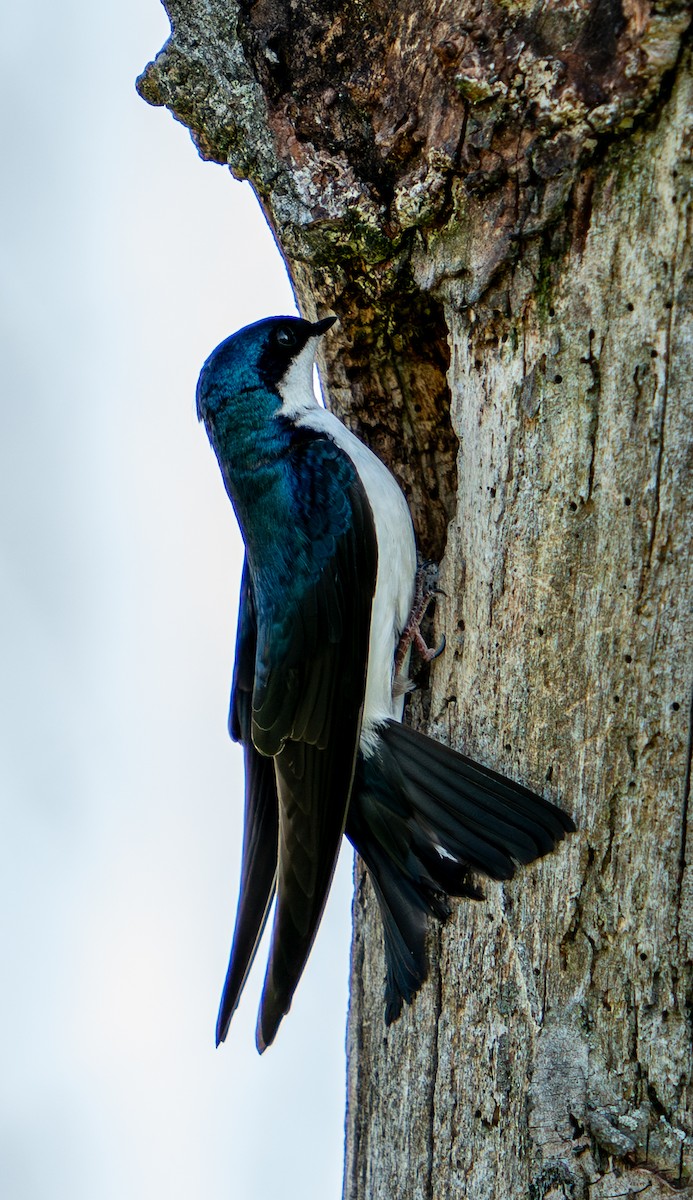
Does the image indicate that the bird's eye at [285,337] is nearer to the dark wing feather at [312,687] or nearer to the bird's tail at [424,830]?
the dark wing feather at [312,687]

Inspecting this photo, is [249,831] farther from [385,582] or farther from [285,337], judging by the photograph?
[285,337]

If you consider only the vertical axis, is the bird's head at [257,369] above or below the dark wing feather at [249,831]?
above

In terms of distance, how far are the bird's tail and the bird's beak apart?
667 millimetres

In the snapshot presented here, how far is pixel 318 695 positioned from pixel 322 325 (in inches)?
24.4

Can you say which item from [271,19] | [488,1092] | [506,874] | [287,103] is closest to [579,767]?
[506,874]

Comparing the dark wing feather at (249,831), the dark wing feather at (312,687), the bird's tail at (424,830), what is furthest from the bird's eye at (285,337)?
the bird's tail at (424,830)

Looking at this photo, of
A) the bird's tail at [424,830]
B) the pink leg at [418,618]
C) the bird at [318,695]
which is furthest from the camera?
the pink leg at [418,618]

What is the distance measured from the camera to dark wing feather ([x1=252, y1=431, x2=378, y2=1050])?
5.79ft

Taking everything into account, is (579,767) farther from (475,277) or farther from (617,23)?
(617,23)

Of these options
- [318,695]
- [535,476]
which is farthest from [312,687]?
[535,476]

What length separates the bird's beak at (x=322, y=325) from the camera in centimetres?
194

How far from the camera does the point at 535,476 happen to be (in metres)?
1.58

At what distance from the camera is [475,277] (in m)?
1.65

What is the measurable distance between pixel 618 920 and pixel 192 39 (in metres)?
1.48
